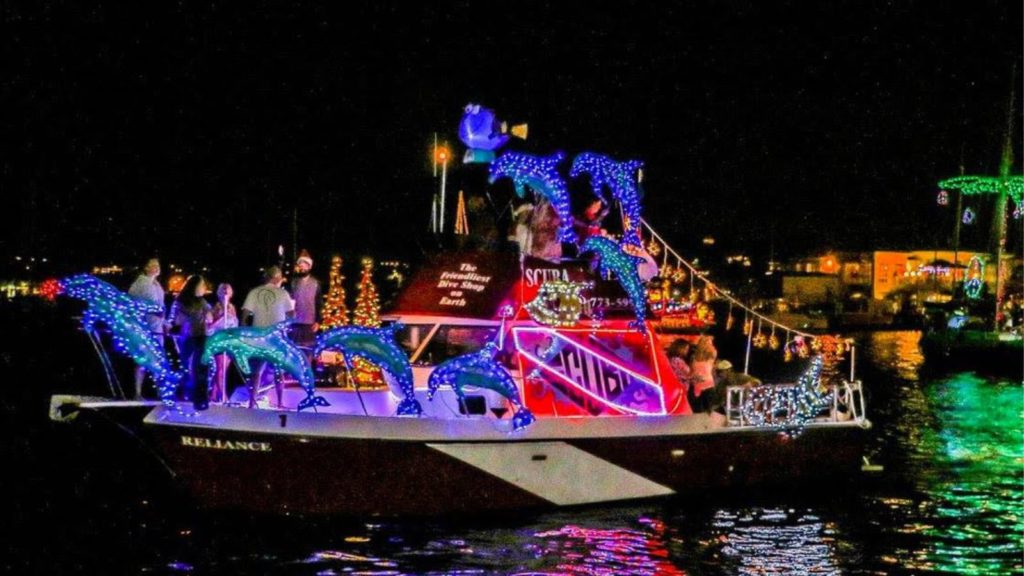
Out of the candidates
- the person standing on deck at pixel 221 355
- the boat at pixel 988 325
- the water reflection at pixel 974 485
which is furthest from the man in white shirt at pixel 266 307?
the boat at pixel 988 325

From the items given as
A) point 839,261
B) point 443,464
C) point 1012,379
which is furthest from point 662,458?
point 839,261

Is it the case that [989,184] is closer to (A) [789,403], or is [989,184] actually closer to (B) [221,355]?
(A) [789,403]

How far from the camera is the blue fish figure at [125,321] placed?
13312 mm

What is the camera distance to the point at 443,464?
1391cm

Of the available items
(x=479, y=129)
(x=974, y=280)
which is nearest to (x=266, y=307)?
(x=479, y=129)

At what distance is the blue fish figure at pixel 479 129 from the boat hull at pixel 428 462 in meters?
3.81

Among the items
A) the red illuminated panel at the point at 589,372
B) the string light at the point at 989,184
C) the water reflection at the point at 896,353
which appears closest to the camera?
the red illuminated panel at the point at 589,372

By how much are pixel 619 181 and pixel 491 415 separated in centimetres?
323

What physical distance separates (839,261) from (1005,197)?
52.0 metres

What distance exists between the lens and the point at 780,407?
16062 millimetres

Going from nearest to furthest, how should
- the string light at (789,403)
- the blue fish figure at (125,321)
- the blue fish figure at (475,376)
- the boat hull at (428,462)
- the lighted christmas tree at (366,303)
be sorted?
the blue fish figure at (125,321), the boat hull at (428,462), the blue fish figure at (475,376), the string light at (789,403), the lighted christmas tree at (366,303)

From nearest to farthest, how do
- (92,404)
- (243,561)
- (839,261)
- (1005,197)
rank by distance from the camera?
(243,561) → (92,404) → (1005,197) → (839,261)

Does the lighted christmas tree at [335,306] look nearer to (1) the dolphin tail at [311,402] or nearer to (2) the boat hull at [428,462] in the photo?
(1) the dolphin tail at [311,402]

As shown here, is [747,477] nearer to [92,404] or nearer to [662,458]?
[662,458]
